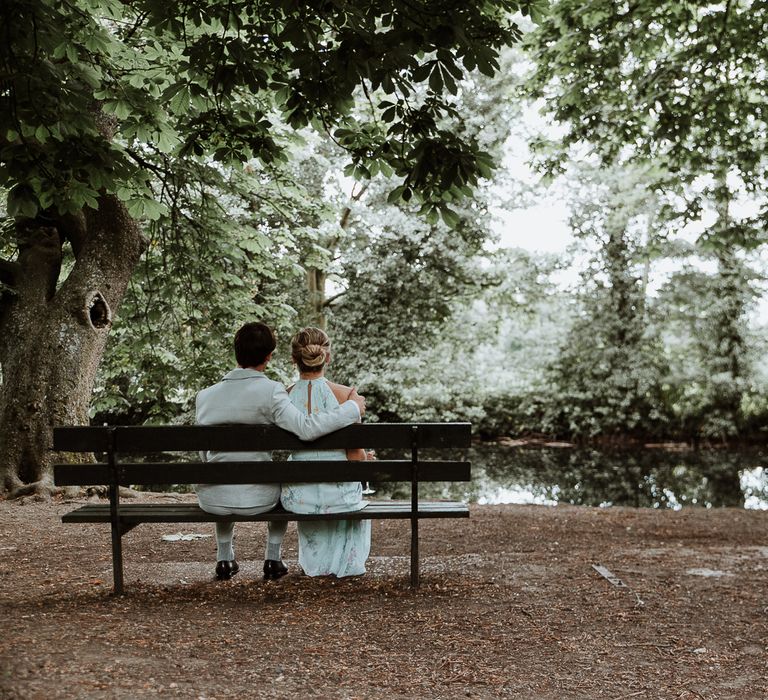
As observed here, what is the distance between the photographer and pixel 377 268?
18.0m

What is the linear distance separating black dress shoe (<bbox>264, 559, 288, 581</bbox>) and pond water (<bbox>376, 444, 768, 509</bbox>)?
28.1 feet

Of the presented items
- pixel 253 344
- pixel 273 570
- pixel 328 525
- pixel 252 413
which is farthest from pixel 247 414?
pixel 273 570

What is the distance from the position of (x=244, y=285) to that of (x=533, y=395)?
15.4 meters

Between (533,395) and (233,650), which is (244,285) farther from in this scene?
(533,395)

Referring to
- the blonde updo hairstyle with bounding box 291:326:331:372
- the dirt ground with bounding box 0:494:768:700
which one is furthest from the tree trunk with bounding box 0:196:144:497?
the blonde updo hairstyle with bounding box 291:326:331:372

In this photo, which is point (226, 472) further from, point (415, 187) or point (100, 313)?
point (100, 313)

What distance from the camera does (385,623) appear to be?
394 cm

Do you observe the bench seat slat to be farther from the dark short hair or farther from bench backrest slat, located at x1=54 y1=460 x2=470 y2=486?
the dark short hair

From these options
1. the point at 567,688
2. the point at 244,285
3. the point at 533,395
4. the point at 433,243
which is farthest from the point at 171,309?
the point at 533,395

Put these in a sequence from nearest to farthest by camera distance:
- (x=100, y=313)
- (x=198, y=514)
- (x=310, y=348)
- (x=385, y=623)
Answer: (x=385, y=623) → (x=198, y=514) → (x=310, y=348) → (x=100, y=313)

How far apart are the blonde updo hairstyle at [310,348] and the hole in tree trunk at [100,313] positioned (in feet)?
15.3

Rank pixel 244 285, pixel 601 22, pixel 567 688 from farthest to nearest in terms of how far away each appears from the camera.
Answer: pixel 244 285 < pixel 601 22 < pixel 567 688

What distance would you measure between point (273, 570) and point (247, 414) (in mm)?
1027

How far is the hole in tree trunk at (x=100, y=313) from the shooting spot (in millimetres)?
8555
